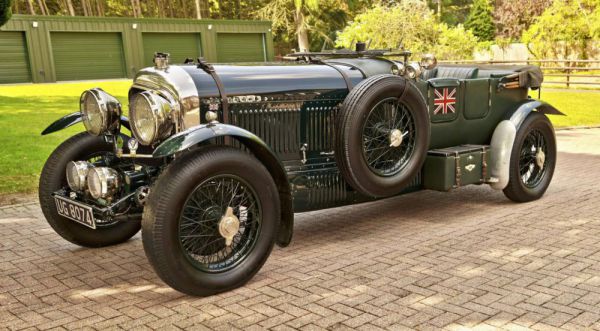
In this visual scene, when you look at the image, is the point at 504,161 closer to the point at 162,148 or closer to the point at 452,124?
the point at 452,124

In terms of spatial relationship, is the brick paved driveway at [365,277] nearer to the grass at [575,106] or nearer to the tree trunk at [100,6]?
the grass at [575,106]

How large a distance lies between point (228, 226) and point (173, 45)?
30.7 meters

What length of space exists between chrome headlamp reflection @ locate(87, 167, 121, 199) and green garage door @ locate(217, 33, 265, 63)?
103 ft

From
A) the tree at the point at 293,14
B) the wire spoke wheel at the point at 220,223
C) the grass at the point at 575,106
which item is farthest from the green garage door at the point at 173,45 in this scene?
the wire spoke wheel at the point at 220,223

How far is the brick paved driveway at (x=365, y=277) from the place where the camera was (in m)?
3.20

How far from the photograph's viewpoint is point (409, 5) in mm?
26016

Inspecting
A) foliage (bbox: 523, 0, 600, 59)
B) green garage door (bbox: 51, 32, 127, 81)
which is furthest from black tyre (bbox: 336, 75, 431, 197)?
green garage door (bbox: 51, 32, 127, 81)

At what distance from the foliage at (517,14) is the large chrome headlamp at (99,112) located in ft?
104

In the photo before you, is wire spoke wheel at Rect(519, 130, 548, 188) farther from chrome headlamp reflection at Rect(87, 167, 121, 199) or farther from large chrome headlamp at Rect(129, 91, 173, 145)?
chrome headlamp reflection at Rect(87, 167, 121, 199)

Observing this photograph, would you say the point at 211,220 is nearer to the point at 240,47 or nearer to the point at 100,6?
the point at 240,47

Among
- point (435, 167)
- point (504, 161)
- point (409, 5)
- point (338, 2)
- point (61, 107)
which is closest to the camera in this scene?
point (435, 167)

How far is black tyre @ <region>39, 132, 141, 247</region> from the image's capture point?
4.38 meters

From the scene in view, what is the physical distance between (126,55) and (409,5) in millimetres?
14769

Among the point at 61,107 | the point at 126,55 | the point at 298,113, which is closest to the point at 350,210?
the point at 298,113
